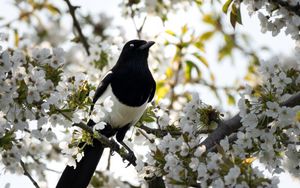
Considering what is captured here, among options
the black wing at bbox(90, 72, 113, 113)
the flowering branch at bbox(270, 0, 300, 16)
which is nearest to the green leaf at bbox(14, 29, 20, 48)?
the black wing at bbox(90, 72, 113, 113)

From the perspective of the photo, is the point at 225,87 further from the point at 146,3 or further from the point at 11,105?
the point at 11,105

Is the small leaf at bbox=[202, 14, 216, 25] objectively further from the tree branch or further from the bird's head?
the tree branch

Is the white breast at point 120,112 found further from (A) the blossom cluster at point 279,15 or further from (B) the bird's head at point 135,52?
(A) the blossom cluster at point 279,15

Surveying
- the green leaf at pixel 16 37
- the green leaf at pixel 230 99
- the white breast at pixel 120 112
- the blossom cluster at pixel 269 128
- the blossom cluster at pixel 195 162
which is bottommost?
the blossom cluster at pixel 195 162

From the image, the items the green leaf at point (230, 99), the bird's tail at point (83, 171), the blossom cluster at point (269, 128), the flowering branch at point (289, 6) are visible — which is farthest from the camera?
the green leaf at point (230, 99)

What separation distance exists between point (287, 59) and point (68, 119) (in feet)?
3.45

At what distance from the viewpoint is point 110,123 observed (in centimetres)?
425

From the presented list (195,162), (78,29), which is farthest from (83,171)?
(195,162)

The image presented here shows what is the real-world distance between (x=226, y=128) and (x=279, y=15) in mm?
523

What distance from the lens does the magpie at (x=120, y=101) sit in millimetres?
3953

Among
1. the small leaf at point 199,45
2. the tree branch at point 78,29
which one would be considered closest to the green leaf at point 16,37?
the tree branch at point 78,29

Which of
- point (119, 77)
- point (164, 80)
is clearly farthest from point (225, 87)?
point (119, 77)

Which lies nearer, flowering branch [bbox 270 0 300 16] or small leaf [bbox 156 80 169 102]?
flowering branch [bbox 270 0 300 16]

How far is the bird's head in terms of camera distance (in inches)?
176
